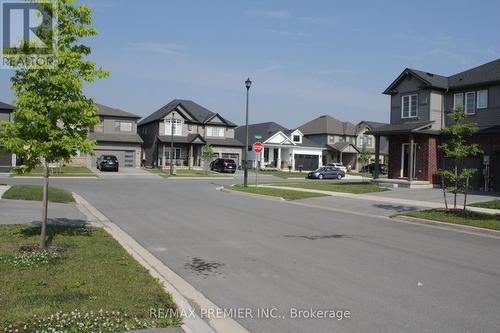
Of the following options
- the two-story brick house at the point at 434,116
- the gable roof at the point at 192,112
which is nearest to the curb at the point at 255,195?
the two-story brick house at the point at 434,116

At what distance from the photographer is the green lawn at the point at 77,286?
5086 millimetres

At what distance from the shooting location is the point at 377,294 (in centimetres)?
669

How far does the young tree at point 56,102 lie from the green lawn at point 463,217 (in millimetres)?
11300

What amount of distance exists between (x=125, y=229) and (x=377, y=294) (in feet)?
25.4

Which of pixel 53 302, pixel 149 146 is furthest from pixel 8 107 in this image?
pixel 53 302

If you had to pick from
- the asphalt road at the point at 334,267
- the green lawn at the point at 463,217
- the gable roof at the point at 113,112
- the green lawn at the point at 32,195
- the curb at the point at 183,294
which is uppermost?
the gable roof at the point at 113,112

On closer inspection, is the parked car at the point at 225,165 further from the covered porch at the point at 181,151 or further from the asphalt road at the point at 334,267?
the asphalt road at the point at 334,267

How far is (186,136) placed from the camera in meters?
57.5

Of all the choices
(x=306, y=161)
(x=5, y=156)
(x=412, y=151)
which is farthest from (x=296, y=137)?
(x=5, y=156)

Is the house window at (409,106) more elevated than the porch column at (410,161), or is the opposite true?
the house window at (409,106)

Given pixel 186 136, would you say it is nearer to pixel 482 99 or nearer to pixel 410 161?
pixel 410 161

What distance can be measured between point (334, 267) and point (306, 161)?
60439 mm

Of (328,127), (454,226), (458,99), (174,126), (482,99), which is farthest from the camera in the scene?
(328,127)

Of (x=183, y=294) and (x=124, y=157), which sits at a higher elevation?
(x=124, y=157)
